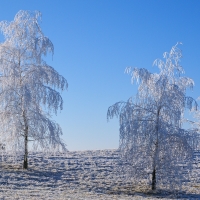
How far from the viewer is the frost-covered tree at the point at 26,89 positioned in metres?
24.5

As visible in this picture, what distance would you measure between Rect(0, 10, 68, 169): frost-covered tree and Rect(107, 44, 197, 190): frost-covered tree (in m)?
6.38

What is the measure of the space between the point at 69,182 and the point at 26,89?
653 centimetres

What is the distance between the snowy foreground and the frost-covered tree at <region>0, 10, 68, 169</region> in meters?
2.08

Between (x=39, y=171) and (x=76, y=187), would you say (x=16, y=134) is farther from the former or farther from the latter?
(x=76, y=187)

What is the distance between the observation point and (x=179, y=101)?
20.3 m

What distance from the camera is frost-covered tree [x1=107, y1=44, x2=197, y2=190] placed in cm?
1984

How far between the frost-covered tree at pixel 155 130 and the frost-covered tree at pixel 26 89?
6376mm

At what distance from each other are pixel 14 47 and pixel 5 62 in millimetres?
1250

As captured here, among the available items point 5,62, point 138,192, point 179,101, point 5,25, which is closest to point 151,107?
point 179,101

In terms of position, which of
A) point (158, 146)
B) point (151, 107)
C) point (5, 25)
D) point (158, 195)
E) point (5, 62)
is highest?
point (5, 25)

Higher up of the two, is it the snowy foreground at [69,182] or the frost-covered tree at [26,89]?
the frost-covered tree at [26,89]

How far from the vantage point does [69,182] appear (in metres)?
21.8

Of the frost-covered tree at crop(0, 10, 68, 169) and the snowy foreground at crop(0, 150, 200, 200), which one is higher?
the frost-covered tree at crop(0, 10, 68, 169)

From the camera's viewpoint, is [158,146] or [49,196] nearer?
[49,196]
